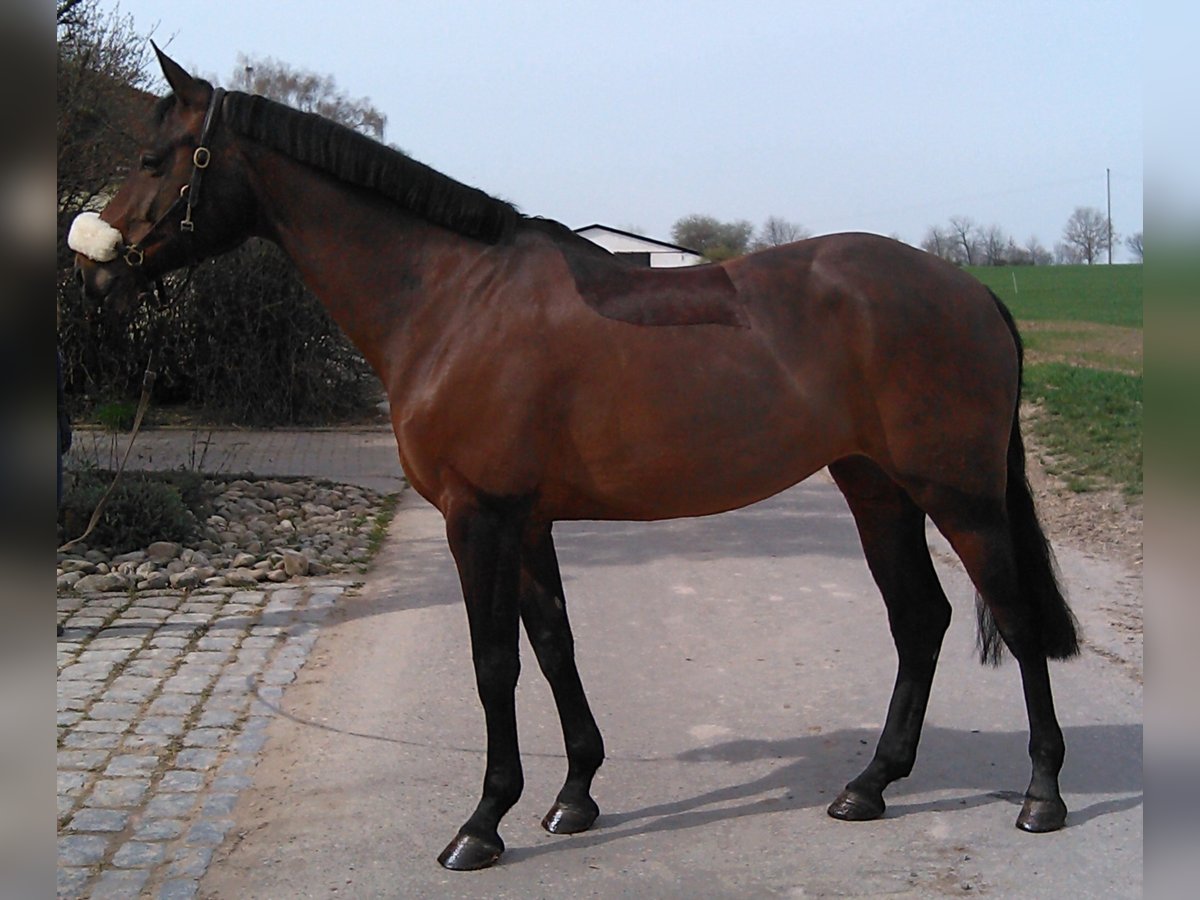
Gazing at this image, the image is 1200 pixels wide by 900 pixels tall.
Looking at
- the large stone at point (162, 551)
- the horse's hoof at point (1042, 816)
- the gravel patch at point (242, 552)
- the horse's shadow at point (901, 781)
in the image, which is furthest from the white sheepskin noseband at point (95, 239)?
the large stone at point (162, 551)

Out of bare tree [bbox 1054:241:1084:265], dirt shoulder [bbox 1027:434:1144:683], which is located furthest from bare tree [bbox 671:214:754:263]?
dirt shoulder [bbox 1027:434:1144:683]

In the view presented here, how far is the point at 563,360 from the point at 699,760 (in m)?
1.70

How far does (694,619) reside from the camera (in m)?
6.23

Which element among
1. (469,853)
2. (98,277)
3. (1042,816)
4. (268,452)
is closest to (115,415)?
(268,452)

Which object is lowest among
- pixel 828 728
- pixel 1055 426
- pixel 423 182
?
pixel 828 728

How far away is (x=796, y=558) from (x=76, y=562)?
4.42m

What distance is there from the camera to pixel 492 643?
3.52 metres

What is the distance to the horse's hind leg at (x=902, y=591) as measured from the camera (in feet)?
13.1

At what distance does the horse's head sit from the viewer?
345 centimetres

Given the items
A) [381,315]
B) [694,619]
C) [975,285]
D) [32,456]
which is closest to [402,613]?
[694,619]

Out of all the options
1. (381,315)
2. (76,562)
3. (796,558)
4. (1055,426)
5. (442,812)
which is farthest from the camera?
(1055,426)

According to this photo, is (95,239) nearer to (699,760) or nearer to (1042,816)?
(699,760)

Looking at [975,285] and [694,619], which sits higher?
[975,285]

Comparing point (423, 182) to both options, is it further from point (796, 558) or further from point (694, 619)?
point (796, 558)
